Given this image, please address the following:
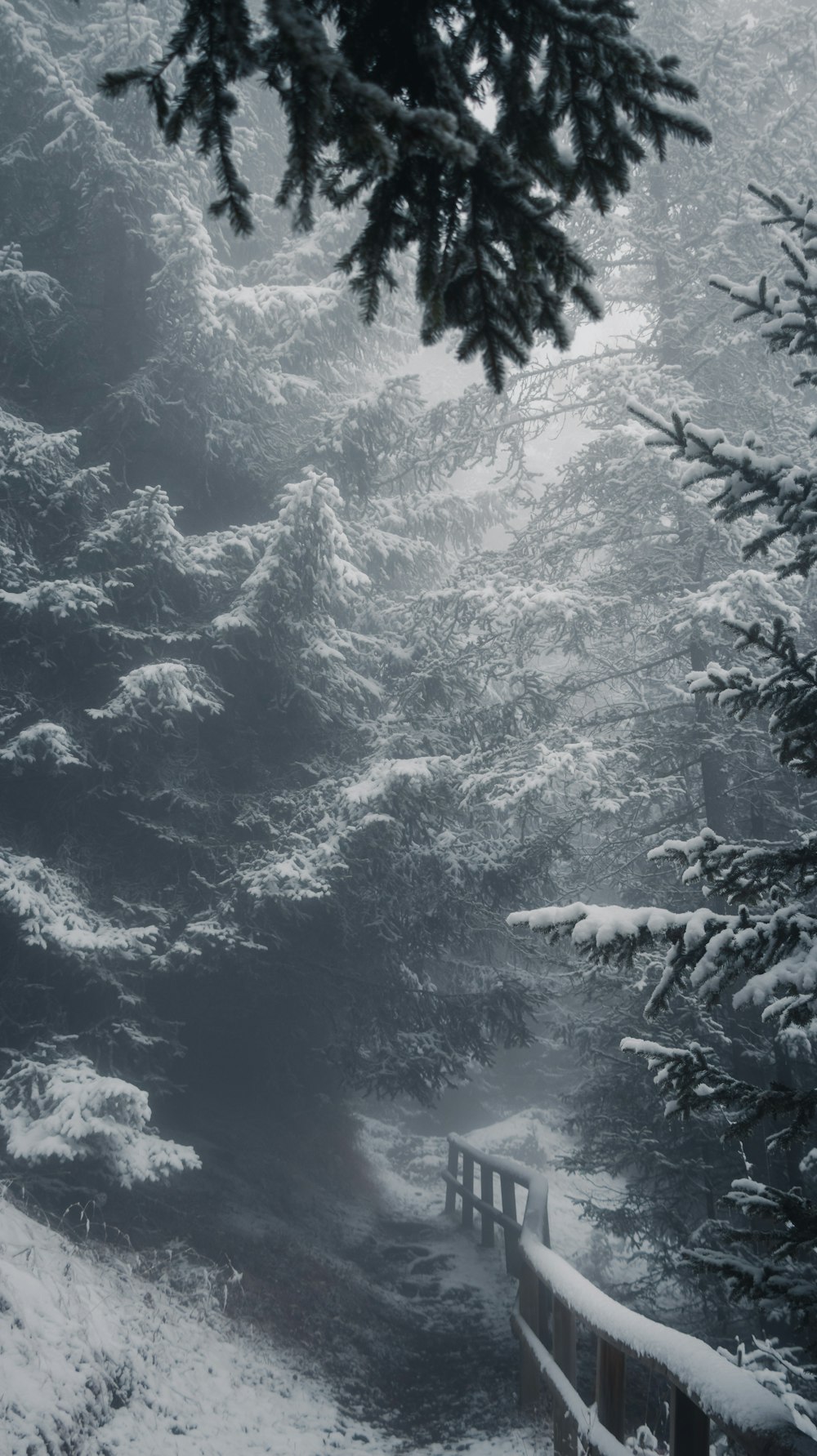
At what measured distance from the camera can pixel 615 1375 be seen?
401cm

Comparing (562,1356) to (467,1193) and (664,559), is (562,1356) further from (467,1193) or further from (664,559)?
(664,559)

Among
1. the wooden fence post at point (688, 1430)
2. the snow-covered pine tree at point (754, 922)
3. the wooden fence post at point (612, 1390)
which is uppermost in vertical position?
the snow-covered pine tree at point (754, 922)

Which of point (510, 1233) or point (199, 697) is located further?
point (199, 697)

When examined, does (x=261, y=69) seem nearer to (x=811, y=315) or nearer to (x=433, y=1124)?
(x=811, y=315)

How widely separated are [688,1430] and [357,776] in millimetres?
8053

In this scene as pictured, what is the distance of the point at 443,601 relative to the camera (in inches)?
481

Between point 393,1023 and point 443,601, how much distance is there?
600 centimetres

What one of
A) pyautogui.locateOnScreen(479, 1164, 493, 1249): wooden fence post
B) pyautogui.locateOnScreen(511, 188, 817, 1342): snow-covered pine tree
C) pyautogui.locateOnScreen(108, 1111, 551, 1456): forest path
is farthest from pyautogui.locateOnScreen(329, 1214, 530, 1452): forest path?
pyautogui.locateOnScreen(511, 188, 817, 1342): snow-covered pine tree

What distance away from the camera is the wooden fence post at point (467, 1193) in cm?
1082

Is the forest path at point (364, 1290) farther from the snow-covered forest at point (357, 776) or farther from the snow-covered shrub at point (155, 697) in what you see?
the snow-covered shrub at point (155, 697)

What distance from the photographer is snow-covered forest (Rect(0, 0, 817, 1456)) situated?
4.70m

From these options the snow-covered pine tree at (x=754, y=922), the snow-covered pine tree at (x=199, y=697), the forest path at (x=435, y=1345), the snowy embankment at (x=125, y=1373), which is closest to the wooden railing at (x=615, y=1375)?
the snow-covered pine tree at (x=754, y=922)

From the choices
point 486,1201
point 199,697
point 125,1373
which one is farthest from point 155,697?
point 486,1201

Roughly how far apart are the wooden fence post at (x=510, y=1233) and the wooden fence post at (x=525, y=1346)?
1713 millimetres
